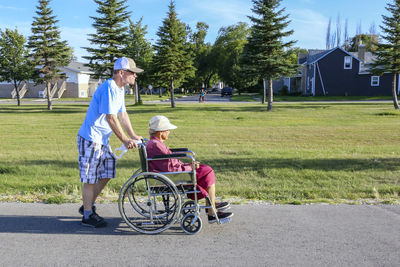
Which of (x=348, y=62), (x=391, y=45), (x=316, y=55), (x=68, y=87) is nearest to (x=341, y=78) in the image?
(x=348, y=62)

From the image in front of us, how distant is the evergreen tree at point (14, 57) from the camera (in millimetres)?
38250

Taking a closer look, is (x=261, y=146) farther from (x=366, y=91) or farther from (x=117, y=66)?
Result: (x=366, y=91)

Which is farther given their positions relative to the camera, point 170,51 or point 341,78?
point 341,78

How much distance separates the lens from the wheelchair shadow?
4.22 meters

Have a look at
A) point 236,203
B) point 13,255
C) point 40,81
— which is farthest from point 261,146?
point 40,81

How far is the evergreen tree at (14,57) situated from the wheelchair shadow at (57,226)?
125 feet

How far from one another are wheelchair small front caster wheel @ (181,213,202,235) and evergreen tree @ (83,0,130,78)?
102ft

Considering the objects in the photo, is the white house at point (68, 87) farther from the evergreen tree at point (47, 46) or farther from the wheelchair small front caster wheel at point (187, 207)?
the wheelchair small front caster wheel at point (187, 207)

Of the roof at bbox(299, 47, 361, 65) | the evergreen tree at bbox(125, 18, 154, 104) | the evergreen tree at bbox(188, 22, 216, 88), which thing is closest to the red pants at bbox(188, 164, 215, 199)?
the evergreen tree at bbox(125, 18, 154, 104)

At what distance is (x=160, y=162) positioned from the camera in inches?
168

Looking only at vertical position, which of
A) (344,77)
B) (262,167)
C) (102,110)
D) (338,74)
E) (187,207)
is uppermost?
(338,74)

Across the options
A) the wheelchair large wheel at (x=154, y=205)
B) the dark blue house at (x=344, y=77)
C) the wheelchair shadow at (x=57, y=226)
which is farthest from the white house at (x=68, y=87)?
the wheelchair large wheel at (x=154, y=205)

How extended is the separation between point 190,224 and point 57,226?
169cm

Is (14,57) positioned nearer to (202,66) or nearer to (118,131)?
(118,131)
